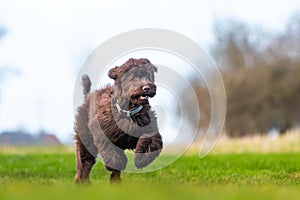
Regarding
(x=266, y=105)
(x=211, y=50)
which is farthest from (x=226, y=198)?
(x=266, y=105)

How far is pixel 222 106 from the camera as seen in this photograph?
9.14 meters

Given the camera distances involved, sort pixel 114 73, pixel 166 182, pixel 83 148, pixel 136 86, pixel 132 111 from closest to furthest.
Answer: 1. pixel 136 86
2. pixel 132 111
3. pixel 114 73
4. pixel 166 182
5. pixel 83 148

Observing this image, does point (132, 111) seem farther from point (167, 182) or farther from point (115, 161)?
point (167, 182)

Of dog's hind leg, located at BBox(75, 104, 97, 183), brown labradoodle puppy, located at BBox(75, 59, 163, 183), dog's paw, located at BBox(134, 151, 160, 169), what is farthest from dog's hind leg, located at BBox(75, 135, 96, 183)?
dog's paw, located at BBox(134, 151, 160, 169)

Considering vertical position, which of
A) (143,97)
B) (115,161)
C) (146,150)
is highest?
(143,97)

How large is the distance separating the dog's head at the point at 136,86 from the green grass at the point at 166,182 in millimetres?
825

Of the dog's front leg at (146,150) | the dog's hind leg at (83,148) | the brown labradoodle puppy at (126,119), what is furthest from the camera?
the dog's hind leg at (83,148)

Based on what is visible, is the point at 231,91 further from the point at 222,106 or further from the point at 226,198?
the point at 226,198

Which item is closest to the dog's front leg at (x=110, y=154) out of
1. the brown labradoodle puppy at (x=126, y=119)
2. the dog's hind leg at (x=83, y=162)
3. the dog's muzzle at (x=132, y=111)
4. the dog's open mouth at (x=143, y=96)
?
the brown labradoodle puppy at (x=126, y=119)

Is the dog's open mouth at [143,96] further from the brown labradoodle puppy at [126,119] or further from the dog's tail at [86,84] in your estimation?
the dog's tail at [86,84]

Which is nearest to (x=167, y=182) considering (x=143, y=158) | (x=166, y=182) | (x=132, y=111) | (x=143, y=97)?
(x=166, y=182)

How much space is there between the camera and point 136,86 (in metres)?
7.63

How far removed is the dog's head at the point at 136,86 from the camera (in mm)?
7602

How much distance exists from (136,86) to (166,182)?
1.75 metres
